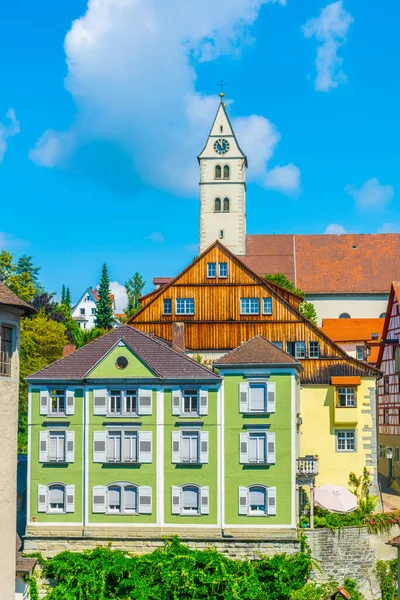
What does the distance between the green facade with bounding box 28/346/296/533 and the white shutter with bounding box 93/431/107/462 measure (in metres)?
0.17

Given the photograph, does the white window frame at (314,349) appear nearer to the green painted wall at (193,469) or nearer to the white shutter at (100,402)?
the green painted wall at (193,469)

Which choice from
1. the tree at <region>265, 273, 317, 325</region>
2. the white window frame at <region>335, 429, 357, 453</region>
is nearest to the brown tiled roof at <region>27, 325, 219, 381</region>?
the white window frame at <region>335, 429, 357, 453</region>

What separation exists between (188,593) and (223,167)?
5971 cm

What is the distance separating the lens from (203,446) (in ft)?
128

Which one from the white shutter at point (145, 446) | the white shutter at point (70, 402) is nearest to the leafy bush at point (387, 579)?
the white shutter at point (145, 446)

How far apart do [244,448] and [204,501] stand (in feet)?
9.60

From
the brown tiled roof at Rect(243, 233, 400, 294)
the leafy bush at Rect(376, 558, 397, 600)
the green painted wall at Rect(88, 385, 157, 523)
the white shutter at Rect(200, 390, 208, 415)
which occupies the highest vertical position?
the brown tiled roof at Rect(243, 233, 400, 294)

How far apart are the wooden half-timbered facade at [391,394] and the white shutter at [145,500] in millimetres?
18745

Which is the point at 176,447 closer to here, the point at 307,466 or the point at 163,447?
the point at 163,447

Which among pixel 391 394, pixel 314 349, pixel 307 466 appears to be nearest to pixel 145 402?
pixel 307 466

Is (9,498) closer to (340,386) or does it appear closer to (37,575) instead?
(37,575)

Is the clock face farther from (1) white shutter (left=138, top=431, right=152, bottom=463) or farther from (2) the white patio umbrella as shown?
(1) white shutter (left=138, top=431, right=152, bottom=463)

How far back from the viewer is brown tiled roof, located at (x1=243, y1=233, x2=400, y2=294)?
81938 millimetres

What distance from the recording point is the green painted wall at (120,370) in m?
39.4
